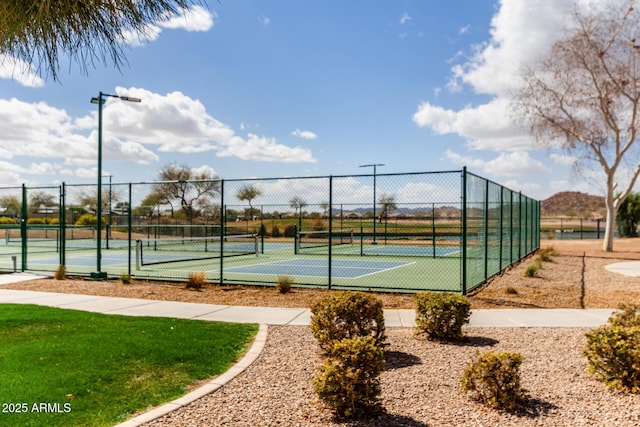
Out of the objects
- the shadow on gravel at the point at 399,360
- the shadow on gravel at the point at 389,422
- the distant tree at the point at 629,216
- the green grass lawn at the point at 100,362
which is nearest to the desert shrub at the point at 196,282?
the green grass lawn at the point at 100,362

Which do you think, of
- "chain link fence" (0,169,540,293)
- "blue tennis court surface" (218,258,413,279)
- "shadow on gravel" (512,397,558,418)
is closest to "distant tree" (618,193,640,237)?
"chain link fence" (0,169,540,293)

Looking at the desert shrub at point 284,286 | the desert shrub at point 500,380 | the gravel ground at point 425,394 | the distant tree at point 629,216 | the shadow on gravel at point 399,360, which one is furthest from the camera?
the distant tree at point 629,216

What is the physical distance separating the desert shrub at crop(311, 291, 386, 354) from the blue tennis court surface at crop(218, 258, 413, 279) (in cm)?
801

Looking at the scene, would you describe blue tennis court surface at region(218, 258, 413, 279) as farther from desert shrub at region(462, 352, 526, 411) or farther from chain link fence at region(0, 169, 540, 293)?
desert shrub at region(462, 352, 526, 411)

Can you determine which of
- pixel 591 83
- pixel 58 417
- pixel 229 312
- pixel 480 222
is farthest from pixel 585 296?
pixel 591 83

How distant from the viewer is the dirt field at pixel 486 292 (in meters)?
9.70

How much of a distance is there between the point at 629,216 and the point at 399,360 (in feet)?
131

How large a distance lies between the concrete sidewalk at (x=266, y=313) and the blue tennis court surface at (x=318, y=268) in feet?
17.9

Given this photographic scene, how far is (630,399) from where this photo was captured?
14.5ft

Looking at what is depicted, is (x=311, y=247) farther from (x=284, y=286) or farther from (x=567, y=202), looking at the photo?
(x=567, y=202)

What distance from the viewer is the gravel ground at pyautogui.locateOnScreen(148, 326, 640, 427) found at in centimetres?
405

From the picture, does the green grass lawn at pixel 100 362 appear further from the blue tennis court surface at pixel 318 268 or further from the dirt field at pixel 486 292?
the blue tennis court surface at pixel 318 268

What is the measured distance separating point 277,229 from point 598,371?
24390 mm

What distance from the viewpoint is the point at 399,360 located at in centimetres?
575
